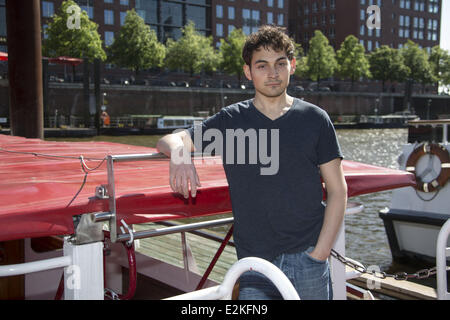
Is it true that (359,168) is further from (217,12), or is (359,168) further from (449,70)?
(449,70)

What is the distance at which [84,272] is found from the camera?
2.10 m

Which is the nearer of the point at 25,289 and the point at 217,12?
the point at 25,289

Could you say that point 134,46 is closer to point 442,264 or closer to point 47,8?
point 47,8

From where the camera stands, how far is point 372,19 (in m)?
3.85

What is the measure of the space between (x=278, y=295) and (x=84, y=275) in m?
0.84

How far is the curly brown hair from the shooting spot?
7.73 ft

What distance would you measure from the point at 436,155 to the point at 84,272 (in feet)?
23.7

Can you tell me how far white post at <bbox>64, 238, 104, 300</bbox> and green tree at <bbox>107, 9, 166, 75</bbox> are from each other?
48685mm

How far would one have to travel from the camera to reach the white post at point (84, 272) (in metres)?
2.08

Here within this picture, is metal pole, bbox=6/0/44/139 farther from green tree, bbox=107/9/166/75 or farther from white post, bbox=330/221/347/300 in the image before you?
green tree, bbox=107/9/166/75

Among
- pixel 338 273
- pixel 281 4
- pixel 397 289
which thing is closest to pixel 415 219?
pixel 397 289

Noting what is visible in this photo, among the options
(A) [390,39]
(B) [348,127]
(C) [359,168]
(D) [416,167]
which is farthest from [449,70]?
(C) [359,168]

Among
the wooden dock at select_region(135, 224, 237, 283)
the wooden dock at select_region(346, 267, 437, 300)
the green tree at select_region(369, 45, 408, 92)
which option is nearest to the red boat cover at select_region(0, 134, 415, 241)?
the wooden dock at select_region(346, 267, 437, 300)

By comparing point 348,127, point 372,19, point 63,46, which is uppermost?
point 63,46
